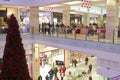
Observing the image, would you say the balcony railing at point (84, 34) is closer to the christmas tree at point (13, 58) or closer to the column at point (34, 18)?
the column at point (34, 18)

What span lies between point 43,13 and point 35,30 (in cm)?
1117

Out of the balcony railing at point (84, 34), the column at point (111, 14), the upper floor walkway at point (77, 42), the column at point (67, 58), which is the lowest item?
the column at point (67, 58)

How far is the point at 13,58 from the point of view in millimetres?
5324

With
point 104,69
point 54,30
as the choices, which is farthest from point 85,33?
point 54,30

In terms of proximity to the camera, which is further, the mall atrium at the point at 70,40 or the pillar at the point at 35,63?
the pillar at the point at 35,63

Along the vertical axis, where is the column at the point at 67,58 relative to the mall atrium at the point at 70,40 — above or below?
below

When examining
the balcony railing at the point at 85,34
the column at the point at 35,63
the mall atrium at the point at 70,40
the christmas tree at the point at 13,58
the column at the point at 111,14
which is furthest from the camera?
the column at the point at 35,63

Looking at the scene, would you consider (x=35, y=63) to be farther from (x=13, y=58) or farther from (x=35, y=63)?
(x=13, y=58)

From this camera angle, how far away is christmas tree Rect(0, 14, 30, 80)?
532 centimetres

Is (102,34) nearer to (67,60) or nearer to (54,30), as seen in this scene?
(54,30)

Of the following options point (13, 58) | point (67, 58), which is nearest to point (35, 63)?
point (67, 58)

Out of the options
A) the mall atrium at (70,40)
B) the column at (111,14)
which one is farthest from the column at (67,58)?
the column at (111,14)

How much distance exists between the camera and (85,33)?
13.7 m

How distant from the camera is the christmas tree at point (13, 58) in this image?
5.32 meters
